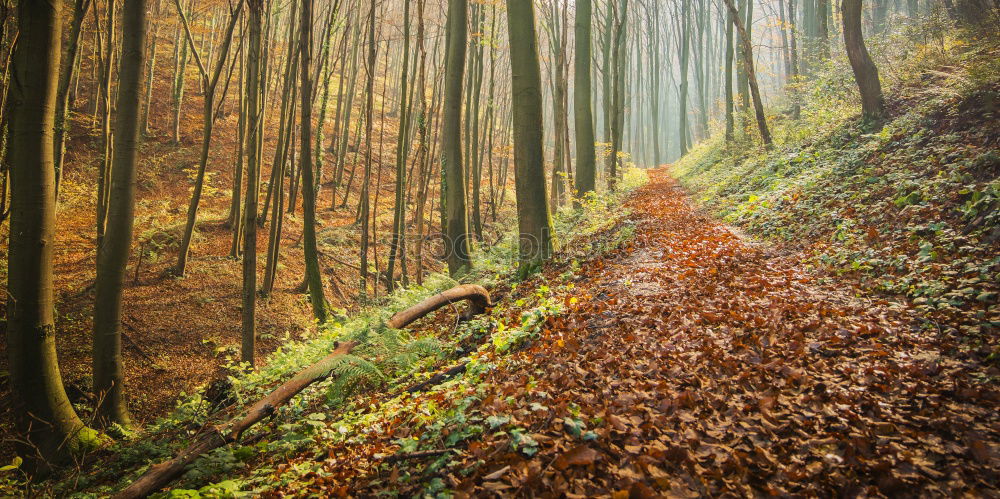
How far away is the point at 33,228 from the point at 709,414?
22.3 feet

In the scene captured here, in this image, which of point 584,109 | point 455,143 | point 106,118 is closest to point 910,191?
point 455,143

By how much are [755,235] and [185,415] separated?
9.44 meters

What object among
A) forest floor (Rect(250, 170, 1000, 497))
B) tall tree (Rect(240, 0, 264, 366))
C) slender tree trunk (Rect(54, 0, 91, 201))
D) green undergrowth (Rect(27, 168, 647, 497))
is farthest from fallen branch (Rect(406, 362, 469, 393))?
slender tree trunk (Rect(54, 0, 91, 201))

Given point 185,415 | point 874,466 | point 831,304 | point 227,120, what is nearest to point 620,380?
point 874,466

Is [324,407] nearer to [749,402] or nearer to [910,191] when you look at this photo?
[749,402]

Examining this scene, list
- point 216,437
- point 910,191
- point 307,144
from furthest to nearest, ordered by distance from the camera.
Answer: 1. point 307,144
2. point 910,191
3. point 216,437

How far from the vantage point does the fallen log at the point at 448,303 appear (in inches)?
209

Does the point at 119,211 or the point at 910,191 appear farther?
the point at 910,191

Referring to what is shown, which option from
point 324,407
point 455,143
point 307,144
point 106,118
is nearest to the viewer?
point 324,407

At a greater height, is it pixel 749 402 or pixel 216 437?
pixel 749 402

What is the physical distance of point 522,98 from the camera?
7.70 meters

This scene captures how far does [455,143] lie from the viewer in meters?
10.2

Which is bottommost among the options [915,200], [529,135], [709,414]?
[709,414]

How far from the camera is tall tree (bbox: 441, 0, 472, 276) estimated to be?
32.4 feet
